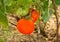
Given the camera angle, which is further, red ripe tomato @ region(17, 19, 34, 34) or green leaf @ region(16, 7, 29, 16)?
green leaf @ region(16, 7, 29, 16)

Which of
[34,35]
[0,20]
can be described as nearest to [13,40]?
[34,35]

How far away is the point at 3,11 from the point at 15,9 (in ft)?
1.67

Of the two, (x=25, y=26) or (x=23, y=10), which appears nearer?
(x=25, y=26)

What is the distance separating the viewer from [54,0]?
1.27 m

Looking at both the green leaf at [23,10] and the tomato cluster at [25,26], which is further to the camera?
the green leaf at [23,10]

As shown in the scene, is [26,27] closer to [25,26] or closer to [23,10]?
[25,26]

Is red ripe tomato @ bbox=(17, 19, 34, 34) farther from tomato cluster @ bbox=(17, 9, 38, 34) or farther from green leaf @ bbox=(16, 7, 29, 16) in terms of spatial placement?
green leaf @ bbox=(16, 7, 29, 16)

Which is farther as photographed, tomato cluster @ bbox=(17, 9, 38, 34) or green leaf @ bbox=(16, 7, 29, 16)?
green leaf @ bbox=(16, 7, 29, 16)

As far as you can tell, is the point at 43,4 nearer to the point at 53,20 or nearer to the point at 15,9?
the point at 15,9

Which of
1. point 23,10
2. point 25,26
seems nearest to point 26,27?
point 25,26

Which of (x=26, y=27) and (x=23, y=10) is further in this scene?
(x=23, y=10)

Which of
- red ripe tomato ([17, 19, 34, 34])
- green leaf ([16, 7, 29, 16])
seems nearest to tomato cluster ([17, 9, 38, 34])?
red ripe tomato ([17, 19, 34, 34])

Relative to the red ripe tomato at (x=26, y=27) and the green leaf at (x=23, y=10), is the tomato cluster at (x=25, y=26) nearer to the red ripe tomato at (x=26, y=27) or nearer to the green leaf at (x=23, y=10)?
the red ripe tomato at (x=26, y=27)

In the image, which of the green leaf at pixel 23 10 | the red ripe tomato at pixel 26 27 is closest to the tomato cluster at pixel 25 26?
the red ripe tomato at pixel 26 27
